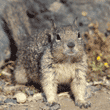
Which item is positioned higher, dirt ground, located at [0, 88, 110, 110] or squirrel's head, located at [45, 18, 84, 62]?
squirrel's head, located at [45, 18, 84, 62]

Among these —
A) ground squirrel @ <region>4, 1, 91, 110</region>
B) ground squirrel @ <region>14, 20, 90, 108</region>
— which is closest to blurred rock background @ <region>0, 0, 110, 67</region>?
ground squirrel @ <region>4, 1, 91, 110</region>

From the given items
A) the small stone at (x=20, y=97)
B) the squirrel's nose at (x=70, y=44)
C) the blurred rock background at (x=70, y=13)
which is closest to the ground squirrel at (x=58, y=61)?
the squirrel's nose at (x=70, y=44)

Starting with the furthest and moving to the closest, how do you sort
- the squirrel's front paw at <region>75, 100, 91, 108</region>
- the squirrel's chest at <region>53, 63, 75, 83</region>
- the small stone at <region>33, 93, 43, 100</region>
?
the small stone at <region>33, 93, 43, 100</region> < the squirrel's chest at <region>53, 63, 75, 83</region> < the squirrel's front paw at <region>75, 100, 91, 108</region>

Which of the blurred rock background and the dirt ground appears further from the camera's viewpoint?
the blurred rock background

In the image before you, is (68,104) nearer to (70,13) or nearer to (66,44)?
(66,44)

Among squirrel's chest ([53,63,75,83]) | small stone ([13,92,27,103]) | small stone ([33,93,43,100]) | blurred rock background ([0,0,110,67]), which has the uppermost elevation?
blurred rock background ([0,0,110,67])

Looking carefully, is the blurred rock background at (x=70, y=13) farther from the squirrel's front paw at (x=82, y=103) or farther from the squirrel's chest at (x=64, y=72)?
the squirrel's front paw at (x=82, y=103)

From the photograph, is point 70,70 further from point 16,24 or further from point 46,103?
point 16,24

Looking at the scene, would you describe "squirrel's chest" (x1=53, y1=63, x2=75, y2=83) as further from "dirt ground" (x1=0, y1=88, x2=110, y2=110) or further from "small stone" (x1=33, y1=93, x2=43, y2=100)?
"small stone" (x1=33, y1=93, x2=43, y2=100)

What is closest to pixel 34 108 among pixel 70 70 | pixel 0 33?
pixel 70 70

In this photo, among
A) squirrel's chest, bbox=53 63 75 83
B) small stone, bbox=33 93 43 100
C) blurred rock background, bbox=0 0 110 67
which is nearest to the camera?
squirrel's chest, bbox=53 63 75 83
